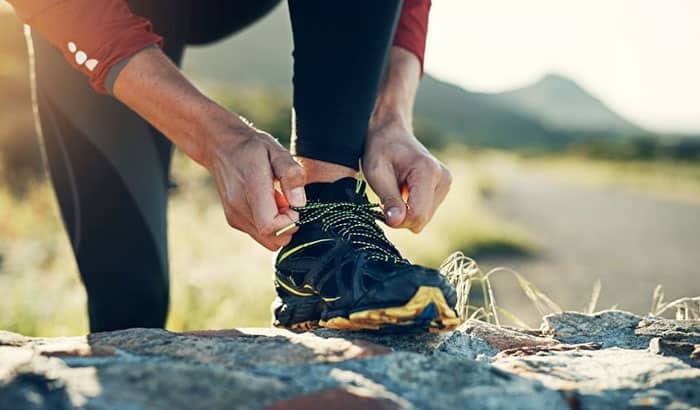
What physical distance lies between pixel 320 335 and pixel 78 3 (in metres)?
0.81

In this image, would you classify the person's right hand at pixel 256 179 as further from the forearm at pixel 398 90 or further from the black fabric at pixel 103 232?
the black fabric at pixel 103 232

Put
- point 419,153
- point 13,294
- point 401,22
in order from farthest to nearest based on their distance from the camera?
point 13,294 → point 401,22 → point 419,153

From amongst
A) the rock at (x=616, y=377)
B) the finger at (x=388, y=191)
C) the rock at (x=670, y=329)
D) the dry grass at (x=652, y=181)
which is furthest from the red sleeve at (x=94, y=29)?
the dry grass at (x=652, y=181)

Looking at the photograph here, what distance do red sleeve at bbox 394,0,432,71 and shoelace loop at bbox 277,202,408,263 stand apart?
54cm

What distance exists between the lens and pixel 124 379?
0.93 metres

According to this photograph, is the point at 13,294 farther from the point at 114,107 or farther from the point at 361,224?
the point at 361,224

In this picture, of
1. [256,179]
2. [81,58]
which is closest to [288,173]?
[256,179]

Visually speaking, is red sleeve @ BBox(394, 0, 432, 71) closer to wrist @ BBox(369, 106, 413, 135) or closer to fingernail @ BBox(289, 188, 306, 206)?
wrist @ BBox(369, 106, 413, 135)

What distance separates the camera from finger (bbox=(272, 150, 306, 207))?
118cm

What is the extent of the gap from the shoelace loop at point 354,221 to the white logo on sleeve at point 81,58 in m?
0.50

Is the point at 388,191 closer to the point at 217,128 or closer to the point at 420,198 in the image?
the point at 420,198

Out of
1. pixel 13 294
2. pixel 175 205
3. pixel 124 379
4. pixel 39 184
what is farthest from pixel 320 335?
pixel 39 184

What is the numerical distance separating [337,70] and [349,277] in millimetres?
474

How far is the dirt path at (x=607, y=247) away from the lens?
536 centimetres
